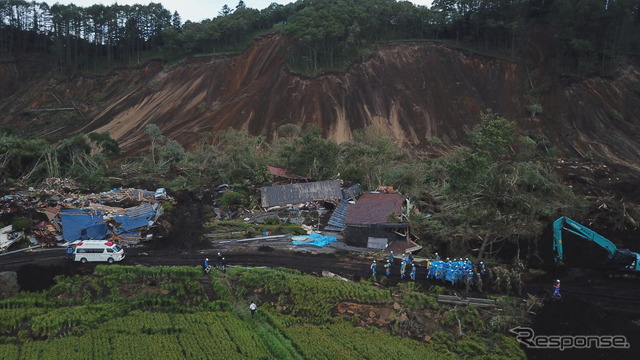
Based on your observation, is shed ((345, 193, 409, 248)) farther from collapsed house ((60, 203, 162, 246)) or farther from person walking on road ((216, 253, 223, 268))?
collapsed house ((60, 203, 162, 246))

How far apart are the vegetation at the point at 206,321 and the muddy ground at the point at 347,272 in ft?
4.89

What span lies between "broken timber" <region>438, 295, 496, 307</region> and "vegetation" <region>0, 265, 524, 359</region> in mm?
531

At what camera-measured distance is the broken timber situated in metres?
18.1

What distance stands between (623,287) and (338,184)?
55.5 feet

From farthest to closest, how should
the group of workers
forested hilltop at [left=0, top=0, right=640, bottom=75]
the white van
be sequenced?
forested hilltop at [left=0, top=0, right=640, bottom=75], the white van, the group of workers

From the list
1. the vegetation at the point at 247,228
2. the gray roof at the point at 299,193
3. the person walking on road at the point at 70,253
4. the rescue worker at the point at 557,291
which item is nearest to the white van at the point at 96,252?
the person walking on road at the point at 70,253

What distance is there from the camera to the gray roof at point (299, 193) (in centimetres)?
3172

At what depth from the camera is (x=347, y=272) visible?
70.0ft

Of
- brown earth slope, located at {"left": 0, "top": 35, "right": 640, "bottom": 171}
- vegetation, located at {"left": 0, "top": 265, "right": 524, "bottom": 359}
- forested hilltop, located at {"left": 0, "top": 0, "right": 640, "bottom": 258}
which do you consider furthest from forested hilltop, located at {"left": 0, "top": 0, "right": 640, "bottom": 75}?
vegetation, located at {"left": 0, "top": 265, "right": 524, "bottom": 359}

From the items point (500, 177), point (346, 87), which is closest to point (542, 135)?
point (346, 87)

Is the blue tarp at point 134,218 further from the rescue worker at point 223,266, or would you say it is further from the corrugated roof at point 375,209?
the corrugated roof at point 375,209

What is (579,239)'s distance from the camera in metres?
24.0

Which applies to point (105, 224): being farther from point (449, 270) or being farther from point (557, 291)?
point (557, 291)

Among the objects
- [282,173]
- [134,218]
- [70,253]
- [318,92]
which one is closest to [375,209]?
[282,173]
